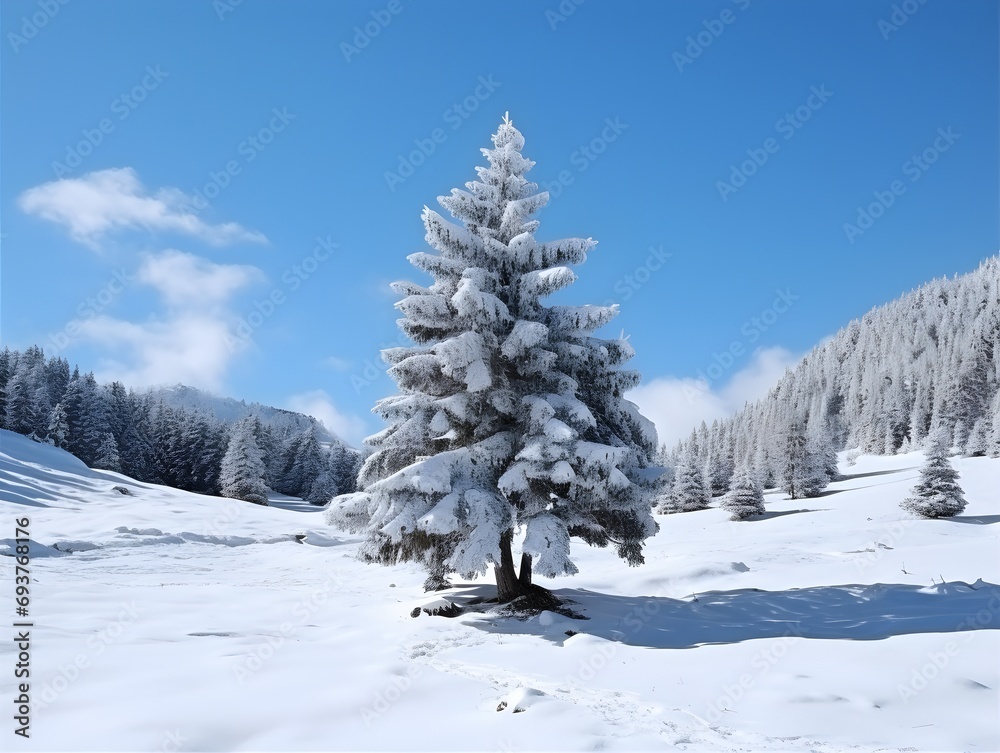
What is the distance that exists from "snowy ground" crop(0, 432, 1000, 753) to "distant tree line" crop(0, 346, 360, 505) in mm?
40899

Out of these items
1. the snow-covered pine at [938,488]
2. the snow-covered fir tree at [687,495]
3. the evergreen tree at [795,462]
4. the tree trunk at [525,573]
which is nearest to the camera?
the tree trunk at [525,573]

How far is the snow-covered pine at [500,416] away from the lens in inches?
442

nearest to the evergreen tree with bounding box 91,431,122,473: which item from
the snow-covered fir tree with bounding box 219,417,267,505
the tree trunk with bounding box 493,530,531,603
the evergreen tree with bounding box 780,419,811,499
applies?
the snow-covered fir tree with bounding box 219,417,267,505

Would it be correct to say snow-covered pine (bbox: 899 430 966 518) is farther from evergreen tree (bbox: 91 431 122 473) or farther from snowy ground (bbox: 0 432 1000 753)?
Answer: evergreen tree (bbox: 91 431 122 473)

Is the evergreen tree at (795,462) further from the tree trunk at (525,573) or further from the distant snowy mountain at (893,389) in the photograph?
the tree trunk at (525,573)

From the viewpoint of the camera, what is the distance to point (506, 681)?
7.30 m

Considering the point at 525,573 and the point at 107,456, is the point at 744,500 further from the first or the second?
the point at 107,456

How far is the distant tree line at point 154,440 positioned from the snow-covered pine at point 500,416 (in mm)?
51553

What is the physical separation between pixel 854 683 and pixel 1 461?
186ft

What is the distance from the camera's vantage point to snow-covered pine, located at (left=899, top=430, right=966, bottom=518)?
2858 centimetres

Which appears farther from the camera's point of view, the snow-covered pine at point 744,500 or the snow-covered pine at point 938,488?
the snow-covered pine at point 744,500

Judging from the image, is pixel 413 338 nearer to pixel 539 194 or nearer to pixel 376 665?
pixel 539 194

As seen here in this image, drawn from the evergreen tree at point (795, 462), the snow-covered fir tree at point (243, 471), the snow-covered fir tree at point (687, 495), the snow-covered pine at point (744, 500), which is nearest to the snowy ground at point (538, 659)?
the snow-covered pine at point (744, 500)

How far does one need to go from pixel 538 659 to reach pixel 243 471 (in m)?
56.7
